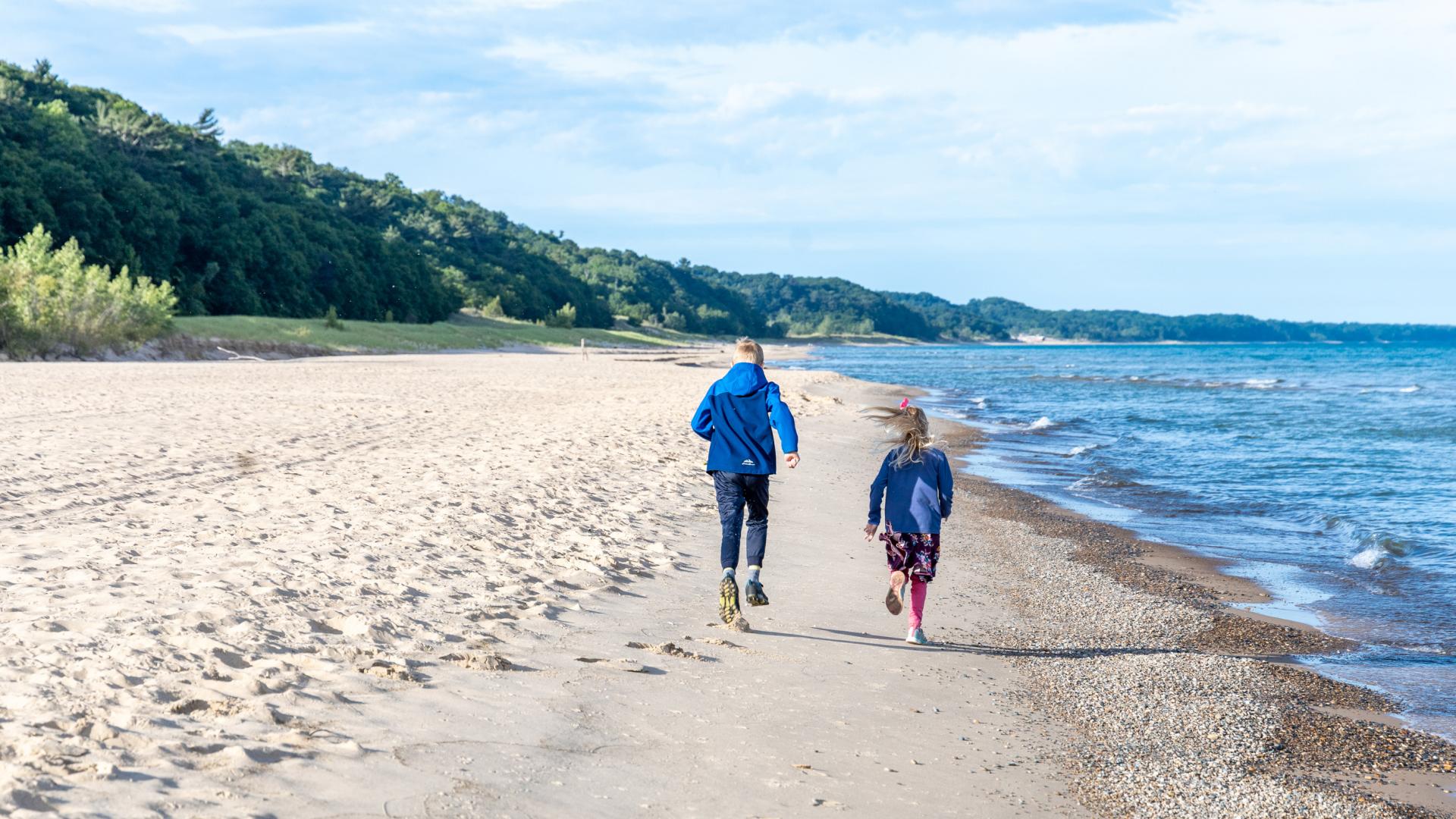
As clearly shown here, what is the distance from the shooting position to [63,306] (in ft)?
105

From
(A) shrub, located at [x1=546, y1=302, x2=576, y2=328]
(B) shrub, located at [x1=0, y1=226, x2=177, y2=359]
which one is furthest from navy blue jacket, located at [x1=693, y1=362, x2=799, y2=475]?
(A) shrub, located at [x1=546, y1=302, x2=576, y2=328]

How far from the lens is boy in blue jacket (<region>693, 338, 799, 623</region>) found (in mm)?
6867

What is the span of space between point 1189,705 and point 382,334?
52.5 m

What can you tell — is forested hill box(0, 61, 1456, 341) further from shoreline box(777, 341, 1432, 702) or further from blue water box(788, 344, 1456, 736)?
shoreline box(777, 341, 1432, 702)

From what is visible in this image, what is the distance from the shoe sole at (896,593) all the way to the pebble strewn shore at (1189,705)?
0.84 meters

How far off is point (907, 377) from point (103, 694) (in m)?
54.9

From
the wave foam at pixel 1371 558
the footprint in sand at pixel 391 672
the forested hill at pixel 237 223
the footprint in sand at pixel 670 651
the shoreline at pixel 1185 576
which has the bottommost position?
the shoreline at pixel 1185 576

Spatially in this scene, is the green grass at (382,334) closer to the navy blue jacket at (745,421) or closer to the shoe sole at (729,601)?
the navy blue jacket at (745,421)

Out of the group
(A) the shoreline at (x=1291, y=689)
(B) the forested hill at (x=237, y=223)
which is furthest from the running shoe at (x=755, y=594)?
(B) the forested hill at (x=237, y=223)

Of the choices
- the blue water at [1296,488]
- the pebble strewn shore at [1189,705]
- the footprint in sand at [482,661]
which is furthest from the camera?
the blue water at [1296,488]

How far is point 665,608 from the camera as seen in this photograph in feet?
23.4

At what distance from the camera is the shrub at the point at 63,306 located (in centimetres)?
3062

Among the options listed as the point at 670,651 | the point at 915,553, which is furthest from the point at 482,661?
Answer: the point at 915,553

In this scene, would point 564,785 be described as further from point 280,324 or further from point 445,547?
point 280,324
